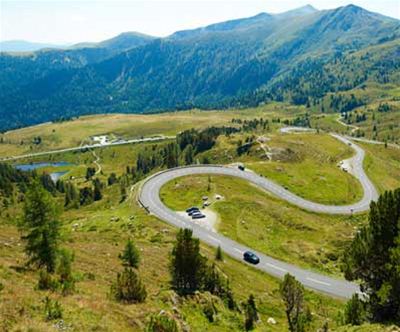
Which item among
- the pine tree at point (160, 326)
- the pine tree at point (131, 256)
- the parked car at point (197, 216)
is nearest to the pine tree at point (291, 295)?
the pine tree at point (131, 256)

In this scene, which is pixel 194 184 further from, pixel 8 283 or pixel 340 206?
pixel 8 283

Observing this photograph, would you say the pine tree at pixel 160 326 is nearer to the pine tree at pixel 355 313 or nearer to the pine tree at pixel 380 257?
the pine tree at pixel 380 257

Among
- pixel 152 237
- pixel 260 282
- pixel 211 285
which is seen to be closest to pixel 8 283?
pixel 211 285

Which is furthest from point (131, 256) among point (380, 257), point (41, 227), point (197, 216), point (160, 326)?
point (197, 216)

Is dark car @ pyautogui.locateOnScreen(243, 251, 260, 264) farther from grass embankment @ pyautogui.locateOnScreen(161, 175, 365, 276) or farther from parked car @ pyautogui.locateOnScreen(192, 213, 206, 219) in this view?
parked car @ pyautogui.locateOnScreen(192, 213, 206, 219)

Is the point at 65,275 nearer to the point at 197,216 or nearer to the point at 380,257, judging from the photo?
the point at 380,257

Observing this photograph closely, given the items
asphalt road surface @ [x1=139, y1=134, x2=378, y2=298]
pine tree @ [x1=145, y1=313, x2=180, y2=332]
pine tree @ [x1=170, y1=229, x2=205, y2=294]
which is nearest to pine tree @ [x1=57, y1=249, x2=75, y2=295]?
pine tree @ [x1=145, y1=313, x2=180, y2=332]
